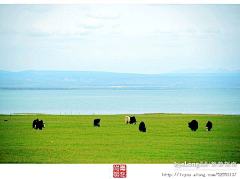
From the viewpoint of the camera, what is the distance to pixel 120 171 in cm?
1316

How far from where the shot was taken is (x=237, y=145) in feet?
56.4

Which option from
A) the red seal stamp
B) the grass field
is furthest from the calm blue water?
the red seal stamp

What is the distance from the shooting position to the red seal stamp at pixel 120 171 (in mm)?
13219

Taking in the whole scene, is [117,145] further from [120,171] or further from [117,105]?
[117,105]

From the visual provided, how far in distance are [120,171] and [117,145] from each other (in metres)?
3.90

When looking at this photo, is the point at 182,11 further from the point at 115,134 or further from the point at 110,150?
the point at 110,150

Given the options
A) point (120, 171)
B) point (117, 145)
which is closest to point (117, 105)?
point (117, 145)

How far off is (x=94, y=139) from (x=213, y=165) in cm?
687

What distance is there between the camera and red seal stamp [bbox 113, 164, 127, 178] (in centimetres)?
1322

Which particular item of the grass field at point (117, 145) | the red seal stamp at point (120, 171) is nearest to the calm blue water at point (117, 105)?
the grass field at point (117, 145)

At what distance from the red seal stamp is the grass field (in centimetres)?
90

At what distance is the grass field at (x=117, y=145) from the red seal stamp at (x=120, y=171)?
0.90 metres

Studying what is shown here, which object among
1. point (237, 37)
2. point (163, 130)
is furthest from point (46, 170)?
point (237, 37)

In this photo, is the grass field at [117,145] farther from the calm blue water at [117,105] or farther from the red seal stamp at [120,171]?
the calm blue water at [117,105]
